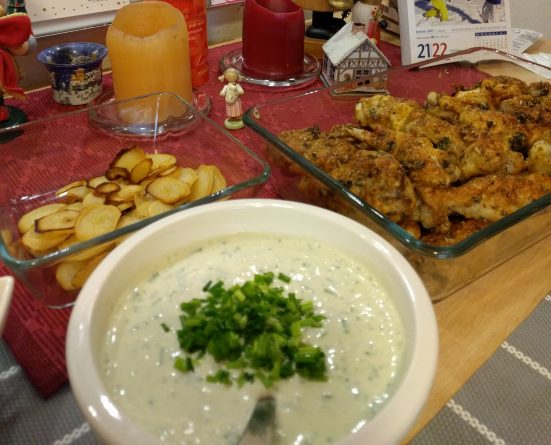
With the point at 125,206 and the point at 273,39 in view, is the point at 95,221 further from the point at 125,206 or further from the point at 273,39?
the point at 273,39

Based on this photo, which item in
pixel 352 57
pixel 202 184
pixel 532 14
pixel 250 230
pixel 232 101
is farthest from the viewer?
pixel 532 14

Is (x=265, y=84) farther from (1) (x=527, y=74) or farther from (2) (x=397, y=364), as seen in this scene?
(2) (x=397, y=364)

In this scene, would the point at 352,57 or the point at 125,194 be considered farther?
the point at 352,57

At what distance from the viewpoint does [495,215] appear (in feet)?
2.90

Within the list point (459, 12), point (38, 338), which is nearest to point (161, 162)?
point (38, 338)

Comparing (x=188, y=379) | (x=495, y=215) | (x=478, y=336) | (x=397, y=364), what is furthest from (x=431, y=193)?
(x=188, y=379)

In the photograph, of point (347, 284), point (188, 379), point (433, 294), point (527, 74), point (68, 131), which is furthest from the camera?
point (527, 74)

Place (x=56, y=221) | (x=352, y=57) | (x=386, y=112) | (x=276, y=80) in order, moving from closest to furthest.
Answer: (x=56, y=221) → (x=386, y=112) → (x=352, y=57) → (x=276, y=80)

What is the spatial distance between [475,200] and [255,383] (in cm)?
55

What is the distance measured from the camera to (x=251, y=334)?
58cm

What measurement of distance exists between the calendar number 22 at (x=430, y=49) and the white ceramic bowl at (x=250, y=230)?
3.60ft

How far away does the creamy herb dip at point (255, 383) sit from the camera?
51 centimetres

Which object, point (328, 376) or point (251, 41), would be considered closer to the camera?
point (328, 376)

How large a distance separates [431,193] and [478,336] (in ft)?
0.80
